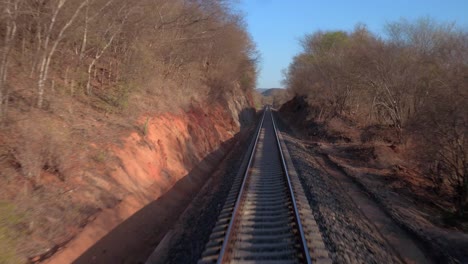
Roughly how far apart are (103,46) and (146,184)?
626 centimetres

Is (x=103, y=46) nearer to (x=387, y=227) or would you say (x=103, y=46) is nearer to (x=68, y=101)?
(x=68, y=101)

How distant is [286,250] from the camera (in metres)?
6.80

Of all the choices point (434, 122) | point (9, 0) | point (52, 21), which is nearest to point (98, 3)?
point (52, 21)

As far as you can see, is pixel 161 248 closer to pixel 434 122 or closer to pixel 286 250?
pixel 286 250

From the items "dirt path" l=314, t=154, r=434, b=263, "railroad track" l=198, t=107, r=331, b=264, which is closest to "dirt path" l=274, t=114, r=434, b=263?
"dirt path" l=314, t=154, r=434, b=263

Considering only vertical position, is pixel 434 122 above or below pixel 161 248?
above

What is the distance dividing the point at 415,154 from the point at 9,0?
14.4 metres

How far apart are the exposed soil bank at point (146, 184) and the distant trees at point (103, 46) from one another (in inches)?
85.7

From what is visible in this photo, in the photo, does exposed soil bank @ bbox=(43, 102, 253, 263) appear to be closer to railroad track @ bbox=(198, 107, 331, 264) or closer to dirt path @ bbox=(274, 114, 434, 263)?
railroad track @ bbox=(198, 107, 331, 264)

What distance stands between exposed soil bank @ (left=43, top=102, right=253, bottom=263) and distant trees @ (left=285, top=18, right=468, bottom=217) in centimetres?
904

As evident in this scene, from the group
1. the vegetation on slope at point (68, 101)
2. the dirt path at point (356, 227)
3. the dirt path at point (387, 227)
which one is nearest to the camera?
the dirt path at point (356, 227)

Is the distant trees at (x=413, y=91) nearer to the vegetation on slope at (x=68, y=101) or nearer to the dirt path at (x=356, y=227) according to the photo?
the dirt path at (x=356, y=227)

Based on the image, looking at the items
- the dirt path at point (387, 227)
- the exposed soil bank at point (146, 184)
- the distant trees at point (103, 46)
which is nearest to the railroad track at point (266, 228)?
the dirt path at point (387, 227)

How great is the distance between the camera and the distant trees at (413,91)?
12.9 m
